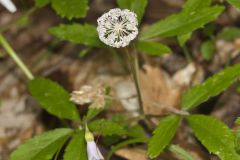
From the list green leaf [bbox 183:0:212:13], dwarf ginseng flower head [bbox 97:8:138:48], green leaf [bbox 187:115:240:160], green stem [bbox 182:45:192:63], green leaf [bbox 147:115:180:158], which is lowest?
green stem [bbox 182:45:192:63]

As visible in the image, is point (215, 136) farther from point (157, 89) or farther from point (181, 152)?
point (157, 89)

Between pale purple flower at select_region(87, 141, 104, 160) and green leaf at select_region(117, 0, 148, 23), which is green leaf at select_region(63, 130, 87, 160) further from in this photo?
green leaf at select_region(117, 0, 148, 23)

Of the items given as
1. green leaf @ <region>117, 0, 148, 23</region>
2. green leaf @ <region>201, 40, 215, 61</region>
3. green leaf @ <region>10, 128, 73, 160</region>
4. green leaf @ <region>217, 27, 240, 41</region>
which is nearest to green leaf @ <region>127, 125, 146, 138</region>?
green leaf @ <region>10, 128, 73, 160</region>

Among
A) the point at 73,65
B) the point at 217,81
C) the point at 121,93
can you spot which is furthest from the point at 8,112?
the point at 217,81

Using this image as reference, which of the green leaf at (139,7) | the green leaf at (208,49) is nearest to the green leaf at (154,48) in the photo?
the green leaf at (139,7)

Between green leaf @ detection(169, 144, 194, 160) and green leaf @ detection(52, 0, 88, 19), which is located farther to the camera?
green leaf @ detection(52, 0, 88, 19)

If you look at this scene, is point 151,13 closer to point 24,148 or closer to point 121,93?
point 121,93

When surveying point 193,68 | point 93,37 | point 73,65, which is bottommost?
point 193,68
